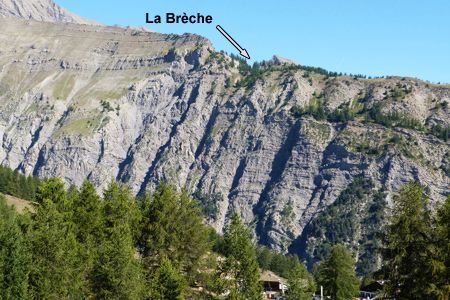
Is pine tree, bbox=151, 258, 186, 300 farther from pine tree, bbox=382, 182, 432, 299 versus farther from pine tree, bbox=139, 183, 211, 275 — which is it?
pine tree, bbox=382, 182, 432, 299

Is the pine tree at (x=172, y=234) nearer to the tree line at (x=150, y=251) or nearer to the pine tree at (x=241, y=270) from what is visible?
the tree line at (x=150, y=251)

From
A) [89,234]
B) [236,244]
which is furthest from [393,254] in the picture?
[89,234]

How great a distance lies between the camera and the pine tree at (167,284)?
61875mm

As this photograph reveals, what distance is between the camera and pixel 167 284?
202ft

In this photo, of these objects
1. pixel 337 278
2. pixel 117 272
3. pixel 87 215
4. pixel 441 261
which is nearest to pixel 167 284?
pixel 117 272

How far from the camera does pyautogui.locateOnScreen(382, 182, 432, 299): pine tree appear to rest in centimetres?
4294

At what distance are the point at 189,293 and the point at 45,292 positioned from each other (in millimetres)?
20368

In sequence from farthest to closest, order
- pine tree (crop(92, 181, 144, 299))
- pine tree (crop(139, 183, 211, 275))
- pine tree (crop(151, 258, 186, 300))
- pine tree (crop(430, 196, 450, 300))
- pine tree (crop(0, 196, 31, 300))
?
1. pine tree (crop(139, 183, 211, 275))
2. pine tree (crop(151, 258, 186, 300))
3. pine tree (crop(92, 181, 144, 299))
4. pine tree (crop(0, 196, 31, 300))
5. pine tree (crop(430, 196, 450, 300))

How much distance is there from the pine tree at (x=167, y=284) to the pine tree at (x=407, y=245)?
925 inches

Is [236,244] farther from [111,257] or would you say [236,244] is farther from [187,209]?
[111,257]

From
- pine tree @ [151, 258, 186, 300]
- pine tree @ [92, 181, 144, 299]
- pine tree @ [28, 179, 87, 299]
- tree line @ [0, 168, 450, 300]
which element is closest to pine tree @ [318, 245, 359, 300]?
tree line @ [0, 168, 450, 300]

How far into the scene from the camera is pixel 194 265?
2709 inches

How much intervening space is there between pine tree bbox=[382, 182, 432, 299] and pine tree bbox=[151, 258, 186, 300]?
77.1 feet

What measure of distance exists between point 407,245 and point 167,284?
25871 millimetres
